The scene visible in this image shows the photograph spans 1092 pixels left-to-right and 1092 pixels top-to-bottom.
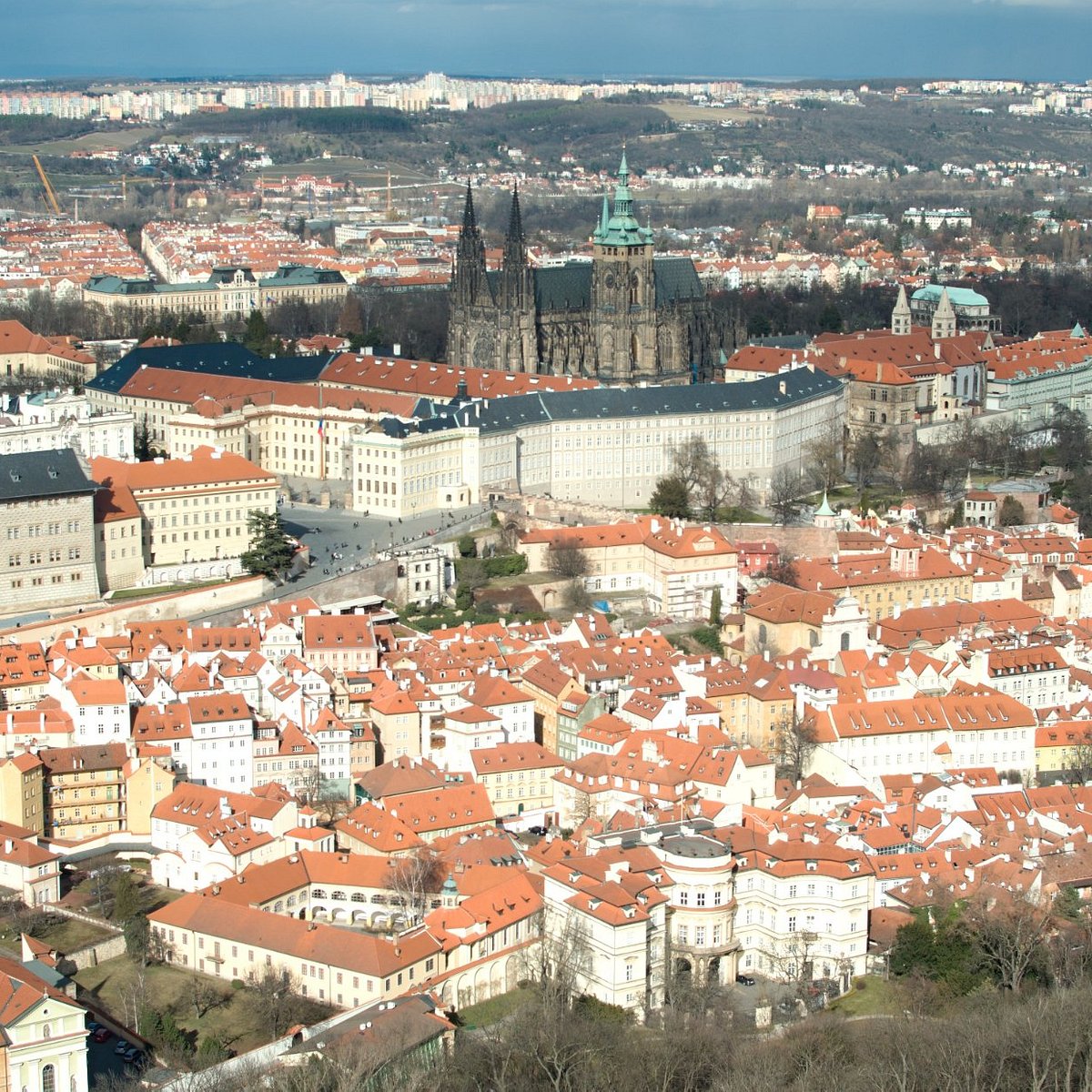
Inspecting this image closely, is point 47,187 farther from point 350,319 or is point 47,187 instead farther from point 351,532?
point 351,532

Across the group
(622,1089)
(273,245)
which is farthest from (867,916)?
(273,245)

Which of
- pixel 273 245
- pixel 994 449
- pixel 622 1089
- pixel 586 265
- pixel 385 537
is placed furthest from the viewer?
pixel 273 245

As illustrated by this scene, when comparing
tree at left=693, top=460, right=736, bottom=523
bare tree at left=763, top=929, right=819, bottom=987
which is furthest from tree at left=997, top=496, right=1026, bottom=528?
bare tree at left=763, top=929, right=819, bottom=987

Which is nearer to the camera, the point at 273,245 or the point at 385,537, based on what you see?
the point at 385,537

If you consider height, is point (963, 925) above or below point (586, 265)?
below

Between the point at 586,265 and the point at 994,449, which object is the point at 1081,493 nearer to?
the point at 994,449

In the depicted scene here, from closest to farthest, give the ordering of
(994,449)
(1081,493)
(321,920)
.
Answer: (321,920) < (1081,493) < (994,449)

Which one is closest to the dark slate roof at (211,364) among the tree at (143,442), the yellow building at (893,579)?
the tree at (143,442)
